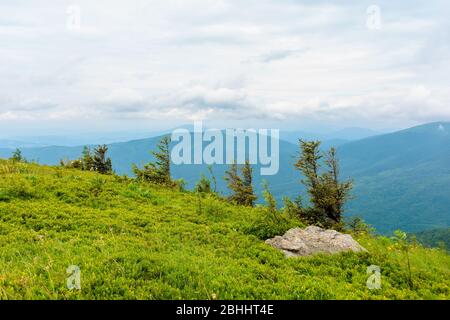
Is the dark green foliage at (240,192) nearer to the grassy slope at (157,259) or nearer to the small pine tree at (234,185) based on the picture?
the small pine tree at (234,185)

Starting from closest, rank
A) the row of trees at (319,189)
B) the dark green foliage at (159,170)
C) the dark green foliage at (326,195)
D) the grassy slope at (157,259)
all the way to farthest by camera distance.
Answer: the grassy slope at (157,259)
the dark green foliage at (326,195)
the row of trees at (319,189)
the dark green foliage at (159,170)

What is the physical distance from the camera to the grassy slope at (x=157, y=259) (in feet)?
27.7

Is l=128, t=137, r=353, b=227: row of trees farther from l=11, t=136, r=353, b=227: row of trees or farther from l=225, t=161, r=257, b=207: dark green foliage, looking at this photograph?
l=225, t=161, r=257, b=207: dark green foliage

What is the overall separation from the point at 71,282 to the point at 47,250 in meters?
2.96

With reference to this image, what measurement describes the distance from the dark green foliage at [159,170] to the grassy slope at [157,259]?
27.0ft

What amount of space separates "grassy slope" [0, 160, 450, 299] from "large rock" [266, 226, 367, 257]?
591 mm

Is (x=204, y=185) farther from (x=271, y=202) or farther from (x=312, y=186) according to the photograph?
(x=271, y=202)

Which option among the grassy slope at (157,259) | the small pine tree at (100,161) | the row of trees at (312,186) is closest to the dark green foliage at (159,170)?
the row of trees at (312,186)

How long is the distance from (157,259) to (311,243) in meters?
5.45

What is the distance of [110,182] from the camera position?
21.7 metres

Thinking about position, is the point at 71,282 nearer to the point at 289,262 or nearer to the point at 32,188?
the point at 289,262

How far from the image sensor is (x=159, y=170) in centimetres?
2884
